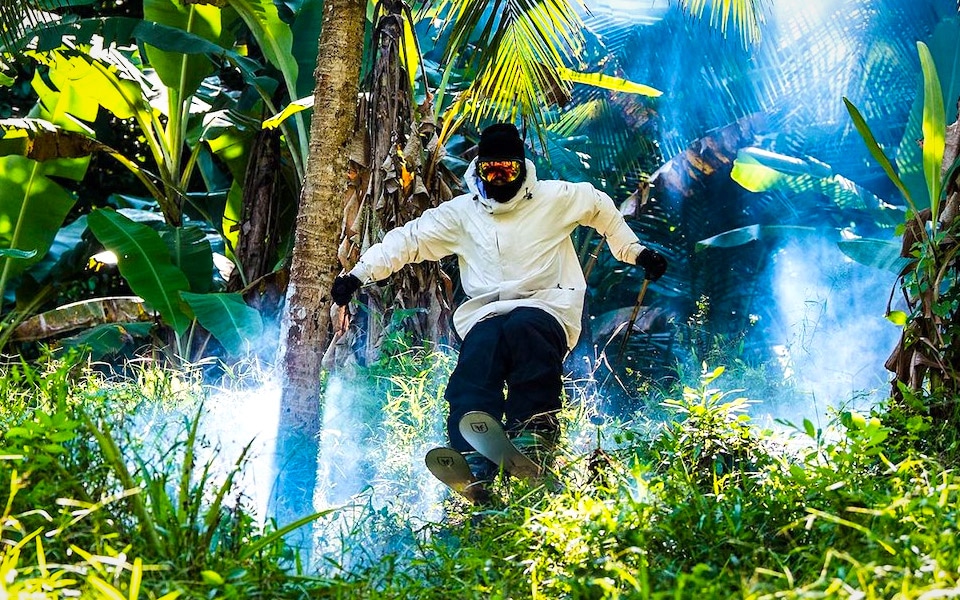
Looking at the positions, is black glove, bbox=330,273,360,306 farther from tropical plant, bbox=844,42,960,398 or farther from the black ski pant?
tropical plant, bbox=844,42,960,398

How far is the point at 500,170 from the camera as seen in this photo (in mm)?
5719

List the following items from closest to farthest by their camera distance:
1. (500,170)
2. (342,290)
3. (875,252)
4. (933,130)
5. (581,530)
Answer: (581,530) < (933,130) < (500,170) < (342,290) < (875,252)

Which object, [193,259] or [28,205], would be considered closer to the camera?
[193,259]

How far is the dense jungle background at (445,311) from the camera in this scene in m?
3.71

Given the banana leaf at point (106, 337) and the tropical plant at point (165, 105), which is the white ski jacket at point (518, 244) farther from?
the banana leaf at point (106, 337)

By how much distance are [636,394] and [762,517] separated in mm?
5779

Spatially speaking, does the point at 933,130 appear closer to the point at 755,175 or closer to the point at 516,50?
the point at 516,50

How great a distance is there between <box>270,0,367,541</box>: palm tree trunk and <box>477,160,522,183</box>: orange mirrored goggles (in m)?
0.84

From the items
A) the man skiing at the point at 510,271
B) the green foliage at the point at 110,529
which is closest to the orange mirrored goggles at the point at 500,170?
the man skiing at the point at 510,271

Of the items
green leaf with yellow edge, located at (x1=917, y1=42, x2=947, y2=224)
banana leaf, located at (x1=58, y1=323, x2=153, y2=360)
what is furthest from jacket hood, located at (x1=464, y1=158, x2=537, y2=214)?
banana leaf, located at (x1=58, y1=323, x2=153, y2=360)

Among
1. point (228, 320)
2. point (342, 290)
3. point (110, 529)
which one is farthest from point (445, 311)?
point (110, 529)

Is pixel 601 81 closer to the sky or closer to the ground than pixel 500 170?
closer to the sky

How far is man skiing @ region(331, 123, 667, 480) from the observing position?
5434 millimetres

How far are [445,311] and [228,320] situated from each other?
1437 mm
